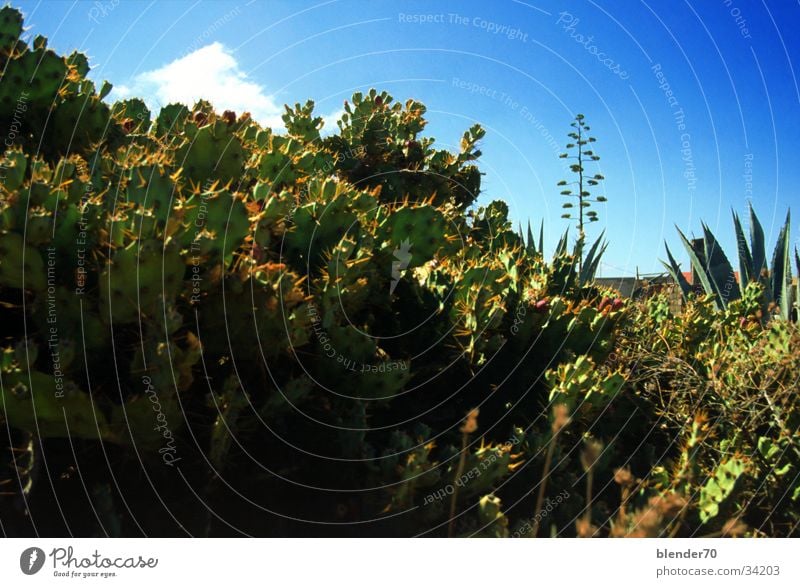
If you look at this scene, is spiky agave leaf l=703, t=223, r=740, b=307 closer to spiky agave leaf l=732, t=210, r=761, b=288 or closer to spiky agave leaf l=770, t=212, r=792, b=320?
spiky agave leaf l=732, t=210, r=761, b=288

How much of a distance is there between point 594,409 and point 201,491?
2.43m

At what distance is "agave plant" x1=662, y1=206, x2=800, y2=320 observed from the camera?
7.59m

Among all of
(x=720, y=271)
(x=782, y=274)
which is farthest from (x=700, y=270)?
(x=782, y=274)

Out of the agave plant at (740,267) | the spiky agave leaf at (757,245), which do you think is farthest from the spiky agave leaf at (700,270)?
the spiky agave leaf at (757,245)

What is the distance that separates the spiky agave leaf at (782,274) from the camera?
690cm

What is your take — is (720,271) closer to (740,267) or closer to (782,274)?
(740,267)

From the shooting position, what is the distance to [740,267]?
26.9ft

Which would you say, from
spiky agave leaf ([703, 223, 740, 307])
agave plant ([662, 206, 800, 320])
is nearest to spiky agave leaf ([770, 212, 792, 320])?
agave plant ([662, 206, 800, 320])

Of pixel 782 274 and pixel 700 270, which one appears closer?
pixel 782 274

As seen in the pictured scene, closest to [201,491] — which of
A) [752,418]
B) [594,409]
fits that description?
[594,409]

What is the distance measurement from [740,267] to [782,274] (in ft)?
1.98

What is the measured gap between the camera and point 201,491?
3.20 metres

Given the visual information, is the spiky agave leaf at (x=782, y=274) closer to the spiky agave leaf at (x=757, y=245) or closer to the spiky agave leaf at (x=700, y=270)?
the spiky agave leaf at (x=757, y=245)
